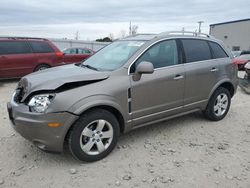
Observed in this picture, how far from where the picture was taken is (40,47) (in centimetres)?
886

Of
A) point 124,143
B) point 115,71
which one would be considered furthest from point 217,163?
point 115,71

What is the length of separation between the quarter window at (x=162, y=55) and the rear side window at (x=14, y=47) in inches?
248

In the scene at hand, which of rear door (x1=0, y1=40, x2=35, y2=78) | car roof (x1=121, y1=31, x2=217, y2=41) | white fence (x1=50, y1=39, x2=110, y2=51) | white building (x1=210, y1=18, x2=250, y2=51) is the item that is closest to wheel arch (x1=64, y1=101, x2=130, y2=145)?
car roof (x1=121, y1=31, x2=217, y2=41)

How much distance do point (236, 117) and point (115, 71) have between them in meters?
3.15

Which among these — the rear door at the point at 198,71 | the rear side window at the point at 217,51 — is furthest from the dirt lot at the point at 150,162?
Answer: the rear side window at the point at 217,51

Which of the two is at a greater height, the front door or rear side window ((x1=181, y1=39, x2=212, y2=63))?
rear side window ((x1=181, y1=39, x2=212, y2=63))

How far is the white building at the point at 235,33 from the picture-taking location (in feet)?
115

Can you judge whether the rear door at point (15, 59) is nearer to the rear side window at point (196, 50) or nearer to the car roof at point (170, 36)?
the car roof at point (170, 36)

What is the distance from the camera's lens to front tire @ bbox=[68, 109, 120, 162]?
9.72 feet

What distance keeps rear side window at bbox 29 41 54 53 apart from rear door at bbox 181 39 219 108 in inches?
247

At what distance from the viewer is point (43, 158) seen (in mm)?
3279

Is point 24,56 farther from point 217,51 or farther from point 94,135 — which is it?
point 217,51

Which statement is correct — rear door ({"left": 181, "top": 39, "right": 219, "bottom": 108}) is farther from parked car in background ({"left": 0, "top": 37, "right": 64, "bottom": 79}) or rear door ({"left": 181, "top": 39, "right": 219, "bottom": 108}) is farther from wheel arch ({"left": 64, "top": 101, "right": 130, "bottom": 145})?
parked car in background ({"left": 0, "top": 37, "right": 64, "bottom": 79})

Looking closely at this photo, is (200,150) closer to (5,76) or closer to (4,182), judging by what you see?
(4,182)
